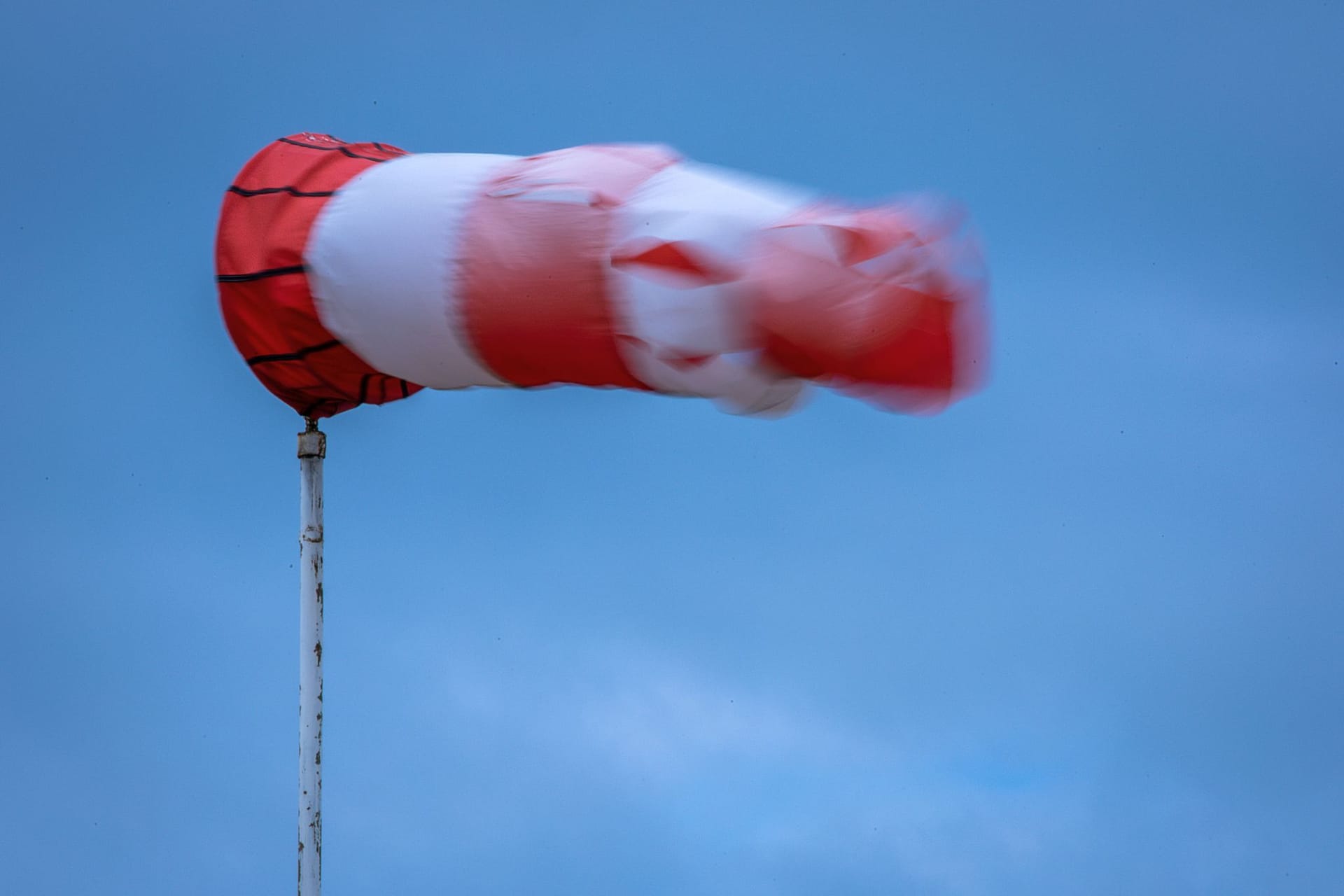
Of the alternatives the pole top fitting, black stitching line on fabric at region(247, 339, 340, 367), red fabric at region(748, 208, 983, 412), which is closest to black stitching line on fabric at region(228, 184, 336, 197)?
black stitching line on fabric at region(247, 339, 340, 367)

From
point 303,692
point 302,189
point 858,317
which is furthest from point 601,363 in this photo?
point 303,692

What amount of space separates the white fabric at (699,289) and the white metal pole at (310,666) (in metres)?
0.90

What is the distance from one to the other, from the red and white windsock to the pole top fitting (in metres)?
0.08

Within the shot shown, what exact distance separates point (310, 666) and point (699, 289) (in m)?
1.28

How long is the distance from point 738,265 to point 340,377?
1009 mm

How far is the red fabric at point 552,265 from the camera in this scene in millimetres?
2863

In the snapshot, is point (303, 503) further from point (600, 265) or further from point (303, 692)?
point (600, 265)

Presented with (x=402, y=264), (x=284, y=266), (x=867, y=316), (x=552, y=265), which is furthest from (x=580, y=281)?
(x=284, y=266)

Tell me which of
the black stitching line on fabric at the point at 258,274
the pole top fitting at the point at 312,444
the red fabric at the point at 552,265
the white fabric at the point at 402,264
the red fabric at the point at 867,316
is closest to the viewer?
the red fabric at the point at 867,316

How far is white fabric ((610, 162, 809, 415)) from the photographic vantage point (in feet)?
9.00

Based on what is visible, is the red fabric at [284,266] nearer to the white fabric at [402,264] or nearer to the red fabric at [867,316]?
the white fabric at [402,264]

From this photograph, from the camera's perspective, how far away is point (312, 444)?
339 centimetres

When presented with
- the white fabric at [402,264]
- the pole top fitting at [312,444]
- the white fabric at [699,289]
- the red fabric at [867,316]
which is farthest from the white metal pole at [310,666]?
the red fabric at [867,316]

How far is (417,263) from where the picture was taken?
3000mm
